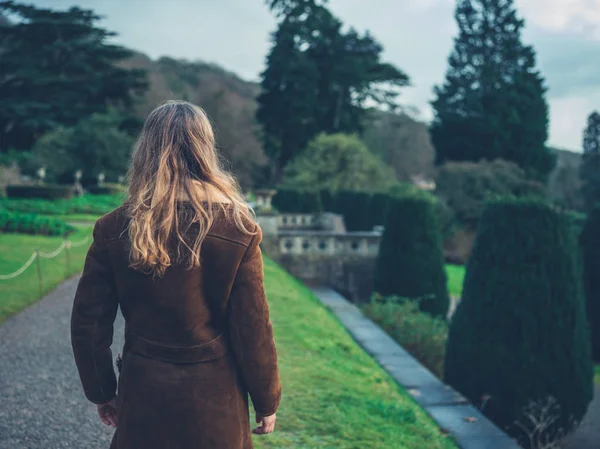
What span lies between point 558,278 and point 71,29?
1565 inches

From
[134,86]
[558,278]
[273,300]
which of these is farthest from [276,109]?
[558,278]

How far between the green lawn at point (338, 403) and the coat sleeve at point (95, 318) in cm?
204

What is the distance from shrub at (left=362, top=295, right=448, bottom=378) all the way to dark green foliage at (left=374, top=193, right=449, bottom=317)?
0.80 meters

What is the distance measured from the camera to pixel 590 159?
43.6 meters

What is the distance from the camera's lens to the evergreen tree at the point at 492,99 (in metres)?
37.2

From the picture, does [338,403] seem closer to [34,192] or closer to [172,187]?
[172,187]

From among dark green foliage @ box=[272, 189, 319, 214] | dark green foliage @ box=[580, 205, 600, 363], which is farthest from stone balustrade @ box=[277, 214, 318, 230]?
dark green foliage @ box=[580, 205, 600, 363]

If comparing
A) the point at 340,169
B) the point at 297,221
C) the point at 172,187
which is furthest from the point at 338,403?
the point at 340,169

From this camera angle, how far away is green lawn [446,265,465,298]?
1794 cm

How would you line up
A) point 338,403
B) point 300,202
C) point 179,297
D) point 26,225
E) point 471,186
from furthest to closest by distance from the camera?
point 471,186, point 300,202, point 26,225, point 338,403, point 179,297

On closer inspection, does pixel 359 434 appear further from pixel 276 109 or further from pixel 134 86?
pixel 134 86

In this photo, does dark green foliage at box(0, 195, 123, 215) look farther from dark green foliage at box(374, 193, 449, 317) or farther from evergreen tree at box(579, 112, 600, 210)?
evergreen tree at box(579, 112, 600, 210)

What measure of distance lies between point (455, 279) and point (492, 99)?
879 inches

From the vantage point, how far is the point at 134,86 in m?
39.9
